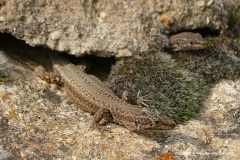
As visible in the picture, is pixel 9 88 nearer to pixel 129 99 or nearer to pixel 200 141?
pixel 129 99

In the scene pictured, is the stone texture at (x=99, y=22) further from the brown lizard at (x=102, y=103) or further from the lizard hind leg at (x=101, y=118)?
the lizard hind leg at (x=101, y=118)

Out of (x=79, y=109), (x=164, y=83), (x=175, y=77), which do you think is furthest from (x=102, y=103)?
(x=175, y=77)

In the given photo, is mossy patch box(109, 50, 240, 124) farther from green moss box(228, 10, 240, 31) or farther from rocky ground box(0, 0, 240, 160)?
green moss box(228, 10, 240, 31)

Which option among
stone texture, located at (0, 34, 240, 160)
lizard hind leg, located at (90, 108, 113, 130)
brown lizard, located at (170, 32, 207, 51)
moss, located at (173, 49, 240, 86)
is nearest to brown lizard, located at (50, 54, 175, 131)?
lizard hind leg, located at (90, 108, 113, 130)

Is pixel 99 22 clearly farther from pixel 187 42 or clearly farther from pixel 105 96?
pixel 187 42

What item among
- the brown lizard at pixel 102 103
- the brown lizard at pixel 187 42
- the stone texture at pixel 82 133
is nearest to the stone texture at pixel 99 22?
the brown lizard at pixel 187 42
